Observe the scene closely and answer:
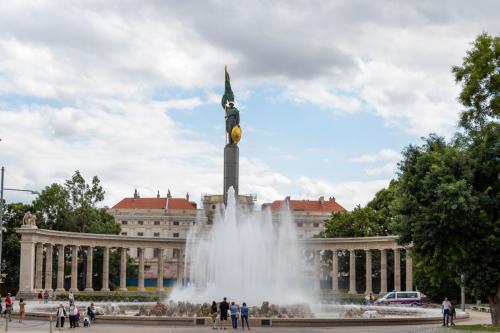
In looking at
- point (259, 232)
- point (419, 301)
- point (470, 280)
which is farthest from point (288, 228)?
point (470, 280)

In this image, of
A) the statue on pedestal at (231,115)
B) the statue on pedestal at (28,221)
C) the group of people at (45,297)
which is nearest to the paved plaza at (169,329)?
the group of people at (45,297)

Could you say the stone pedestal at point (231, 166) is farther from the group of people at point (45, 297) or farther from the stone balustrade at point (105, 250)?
the group of people at point (45, 297)

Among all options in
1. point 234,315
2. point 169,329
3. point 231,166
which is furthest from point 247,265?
point 231,166

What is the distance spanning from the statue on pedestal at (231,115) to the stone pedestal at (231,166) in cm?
129

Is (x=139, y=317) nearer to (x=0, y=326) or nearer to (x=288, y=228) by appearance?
(x=0, y=326)

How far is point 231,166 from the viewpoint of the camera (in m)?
90.7

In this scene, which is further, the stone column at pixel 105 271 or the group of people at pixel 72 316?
the stone column at pixel 105 271

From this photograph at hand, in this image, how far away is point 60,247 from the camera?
275 feet

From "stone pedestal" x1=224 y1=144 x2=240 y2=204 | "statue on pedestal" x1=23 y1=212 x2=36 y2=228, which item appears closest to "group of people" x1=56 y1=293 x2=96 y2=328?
"statue on pedestal" x1=23 y1=212 x2=36 y2=228

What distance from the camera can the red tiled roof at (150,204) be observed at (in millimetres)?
179250

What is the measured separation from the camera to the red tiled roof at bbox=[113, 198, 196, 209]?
179250 mm

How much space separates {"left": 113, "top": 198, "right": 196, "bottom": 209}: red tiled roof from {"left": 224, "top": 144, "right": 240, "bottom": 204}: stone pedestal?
9100 cm

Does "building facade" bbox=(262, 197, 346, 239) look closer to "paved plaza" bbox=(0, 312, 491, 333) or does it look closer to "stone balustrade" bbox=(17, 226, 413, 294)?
"stone balustrade" bbox=(17, 226, 413, 294)

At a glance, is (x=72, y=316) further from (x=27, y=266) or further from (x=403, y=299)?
(x=403, y=299)
